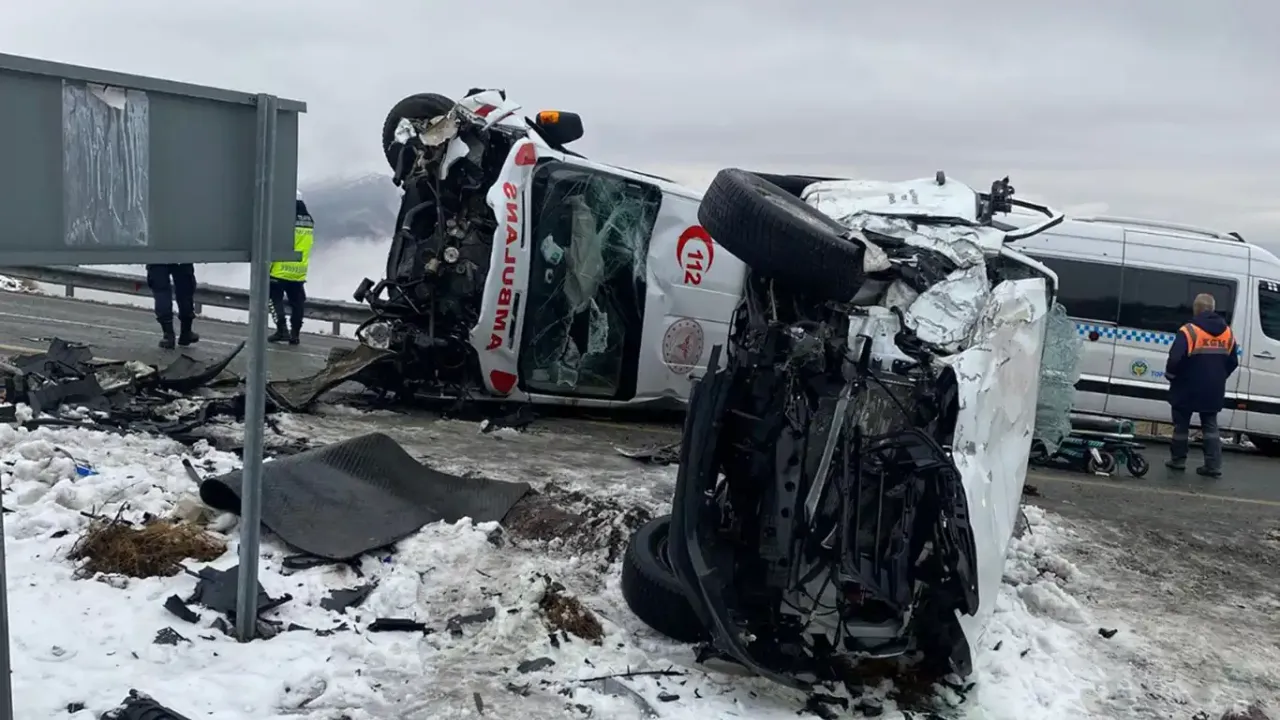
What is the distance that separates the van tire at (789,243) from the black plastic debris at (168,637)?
7.54 ft

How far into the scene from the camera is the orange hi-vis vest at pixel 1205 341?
8516mm

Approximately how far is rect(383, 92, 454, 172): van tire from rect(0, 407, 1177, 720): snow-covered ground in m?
3.36

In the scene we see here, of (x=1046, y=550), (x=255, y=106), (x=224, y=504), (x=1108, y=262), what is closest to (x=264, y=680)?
(x=224, y=504)

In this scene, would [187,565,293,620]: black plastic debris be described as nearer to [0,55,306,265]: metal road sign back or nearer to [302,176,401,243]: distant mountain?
[0,55,306,265]: metal road sign back

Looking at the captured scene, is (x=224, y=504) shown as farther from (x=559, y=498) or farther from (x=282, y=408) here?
(x=282, y=408)

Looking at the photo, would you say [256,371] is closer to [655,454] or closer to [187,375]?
[655,454]

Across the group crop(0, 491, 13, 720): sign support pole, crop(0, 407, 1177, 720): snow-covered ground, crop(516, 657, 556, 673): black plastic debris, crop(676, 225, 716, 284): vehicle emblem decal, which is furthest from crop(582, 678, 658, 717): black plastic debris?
crop(676, 225, 716, 284): vehicle emblem decal

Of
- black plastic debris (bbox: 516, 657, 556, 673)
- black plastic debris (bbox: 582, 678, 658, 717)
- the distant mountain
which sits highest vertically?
the distant mountain

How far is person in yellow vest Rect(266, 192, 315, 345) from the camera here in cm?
1048

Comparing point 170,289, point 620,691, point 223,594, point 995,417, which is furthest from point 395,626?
point 170,289

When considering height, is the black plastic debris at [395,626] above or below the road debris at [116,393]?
below

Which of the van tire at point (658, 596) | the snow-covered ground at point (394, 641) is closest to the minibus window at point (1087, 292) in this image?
the snow-covered ground at point (394, 641)

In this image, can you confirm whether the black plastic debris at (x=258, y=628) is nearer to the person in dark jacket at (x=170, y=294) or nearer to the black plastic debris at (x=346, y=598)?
the black plastic debris at (x=346, y=598)

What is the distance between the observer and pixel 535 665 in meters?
3.46
